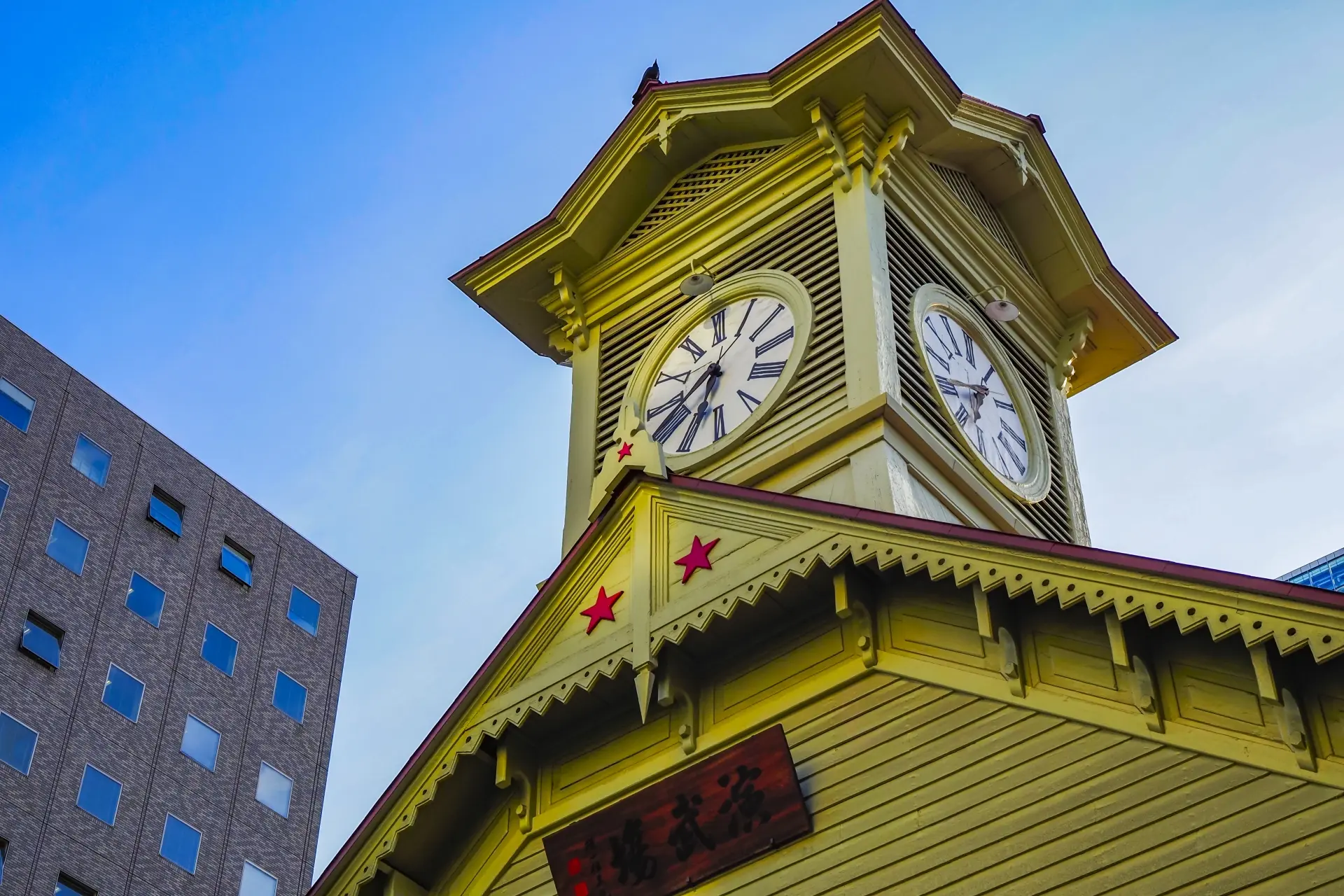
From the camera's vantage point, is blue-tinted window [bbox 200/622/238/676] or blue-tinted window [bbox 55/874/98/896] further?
blue-tinted window [bbox 200/622/238/676]

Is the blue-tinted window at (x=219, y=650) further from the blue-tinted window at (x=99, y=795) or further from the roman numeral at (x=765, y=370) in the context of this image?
the roman numeral at (x=765, y=370)

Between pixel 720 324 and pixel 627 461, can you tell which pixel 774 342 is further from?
pixel 627 461

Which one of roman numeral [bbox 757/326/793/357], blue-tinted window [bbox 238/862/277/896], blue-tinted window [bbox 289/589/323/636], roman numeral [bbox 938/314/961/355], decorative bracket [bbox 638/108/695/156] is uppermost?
blue-tinted window [bbox 289/589/323/636]

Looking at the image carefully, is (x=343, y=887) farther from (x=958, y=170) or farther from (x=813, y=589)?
(x=958, y=170)

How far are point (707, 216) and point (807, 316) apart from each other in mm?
2698

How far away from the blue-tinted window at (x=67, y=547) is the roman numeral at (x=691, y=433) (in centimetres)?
3023

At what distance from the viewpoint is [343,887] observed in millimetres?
15203

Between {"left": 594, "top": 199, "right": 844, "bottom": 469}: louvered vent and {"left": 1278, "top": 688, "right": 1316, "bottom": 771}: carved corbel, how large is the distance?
6.66m

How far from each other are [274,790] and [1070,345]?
31.6 meters

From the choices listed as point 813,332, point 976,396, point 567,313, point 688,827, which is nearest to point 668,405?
point 813,332

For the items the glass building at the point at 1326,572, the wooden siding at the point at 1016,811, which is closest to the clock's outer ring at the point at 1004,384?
the wooden siding at the point at 1016,811

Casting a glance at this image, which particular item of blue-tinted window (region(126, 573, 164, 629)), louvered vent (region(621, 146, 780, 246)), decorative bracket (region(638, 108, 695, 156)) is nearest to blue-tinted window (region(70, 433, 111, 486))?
blue-tinted window (region(126, 573, 164, 629))

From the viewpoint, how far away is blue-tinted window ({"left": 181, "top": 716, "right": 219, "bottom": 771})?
46031 mm

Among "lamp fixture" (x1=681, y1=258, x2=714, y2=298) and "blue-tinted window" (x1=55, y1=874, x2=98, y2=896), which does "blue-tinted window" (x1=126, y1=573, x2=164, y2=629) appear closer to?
"blue-tinted window" (x1=55, y1=874, x2=98, y2=896)
